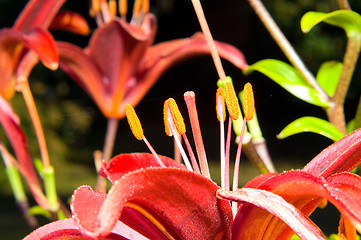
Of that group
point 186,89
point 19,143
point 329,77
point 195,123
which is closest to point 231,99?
point 195,123

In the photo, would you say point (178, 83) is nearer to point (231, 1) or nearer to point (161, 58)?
point (231, 1)

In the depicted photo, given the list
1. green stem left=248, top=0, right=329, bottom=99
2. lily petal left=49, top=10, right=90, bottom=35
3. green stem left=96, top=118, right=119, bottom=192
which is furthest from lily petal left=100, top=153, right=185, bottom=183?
lily petal left=49, top=10, right=90, bottom=35

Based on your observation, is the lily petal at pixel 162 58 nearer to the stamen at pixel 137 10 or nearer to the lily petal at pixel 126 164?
the stamen at pixel 137 10

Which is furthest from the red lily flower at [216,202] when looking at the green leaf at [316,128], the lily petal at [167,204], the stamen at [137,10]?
the stamen at [137,10]

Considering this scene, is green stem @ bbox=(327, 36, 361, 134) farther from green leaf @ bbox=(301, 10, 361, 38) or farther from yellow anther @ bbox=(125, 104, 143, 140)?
yellow anther @ bbox=(125, 104, 143, 140)

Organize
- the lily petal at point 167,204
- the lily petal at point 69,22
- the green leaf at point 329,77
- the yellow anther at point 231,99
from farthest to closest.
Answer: the lily petal at point 69,22, the green leaf at point 329,77, the yellow anther at point 231,99, the lily petal at point 167,204

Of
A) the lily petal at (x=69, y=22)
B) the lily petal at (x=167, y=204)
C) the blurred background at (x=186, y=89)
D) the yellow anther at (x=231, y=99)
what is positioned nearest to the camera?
the lily petal at (x=167, y=204)
